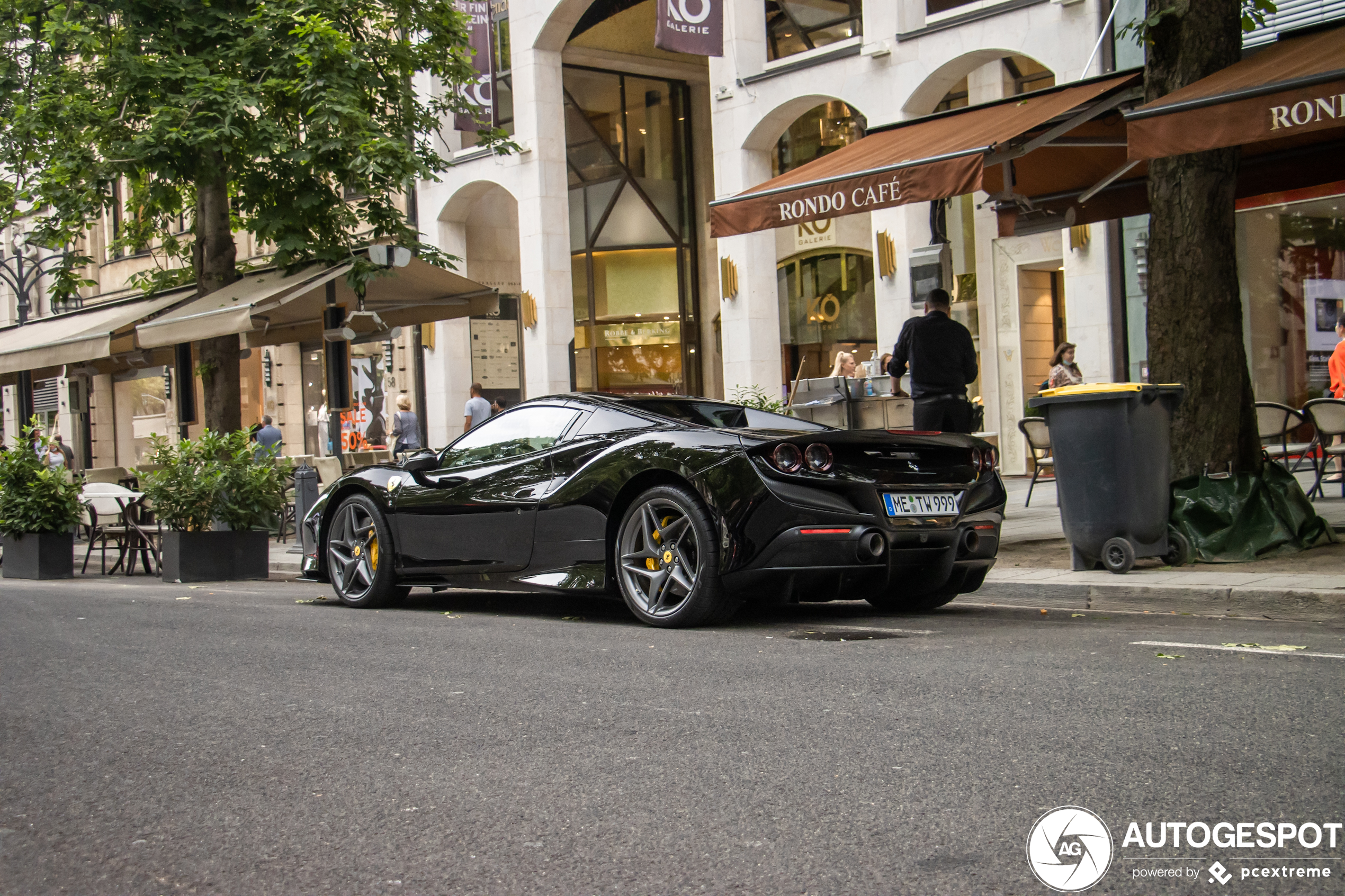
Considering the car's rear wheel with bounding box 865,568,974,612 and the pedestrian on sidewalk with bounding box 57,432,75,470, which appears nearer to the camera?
the car's rear wheel with bounding box 865,568,974,612

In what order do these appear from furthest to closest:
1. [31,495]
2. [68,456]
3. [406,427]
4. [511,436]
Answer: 1. [68,456]
2. [406,427]
3. [31,495]
4. [511,436]

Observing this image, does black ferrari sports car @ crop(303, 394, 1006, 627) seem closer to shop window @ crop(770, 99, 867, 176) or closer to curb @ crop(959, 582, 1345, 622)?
curb @ crop(959, 582, 1345, 622)

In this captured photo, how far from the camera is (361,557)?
8664 mm

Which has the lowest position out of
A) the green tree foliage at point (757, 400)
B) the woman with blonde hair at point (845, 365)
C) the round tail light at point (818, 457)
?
the round tail light at point (818, 457)

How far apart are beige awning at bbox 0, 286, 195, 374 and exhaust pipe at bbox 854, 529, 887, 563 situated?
11.6 metres

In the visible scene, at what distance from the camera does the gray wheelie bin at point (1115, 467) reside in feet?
26.3

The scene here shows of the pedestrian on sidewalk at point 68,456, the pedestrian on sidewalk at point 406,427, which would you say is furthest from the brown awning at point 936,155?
the pedestrian on sidewalk at point 68,456

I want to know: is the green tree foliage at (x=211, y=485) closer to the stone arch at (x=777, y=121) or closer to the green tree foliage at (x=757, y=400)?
the green tree foliage at (x=757, y=400)

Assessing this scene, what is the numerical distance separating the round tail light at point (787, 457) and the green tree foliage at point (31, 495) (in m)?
9.68

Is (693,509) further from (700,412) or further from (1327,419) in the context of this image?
(1327,419)

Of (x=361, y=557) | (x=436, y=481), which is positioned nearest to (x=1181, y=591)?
(x=436, y=481)

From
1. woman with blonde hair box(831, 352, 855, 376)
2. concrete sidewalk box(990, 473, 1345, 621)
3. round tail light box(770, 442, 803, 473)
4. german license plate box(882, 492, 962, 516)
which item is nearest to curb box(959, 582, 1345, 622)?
concrete sidewalk box(990, 473, 1345, 621)

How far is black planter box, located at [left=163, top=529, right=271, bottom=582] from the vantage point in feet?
39.0
